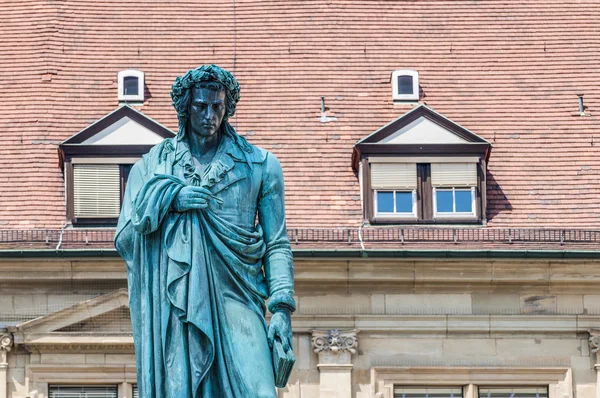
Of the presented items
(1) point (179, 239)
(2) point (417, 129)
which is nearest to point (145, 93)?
(2) point (417, 129)

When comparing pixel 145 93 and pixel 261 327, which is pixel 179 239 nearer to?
pixel 261 327

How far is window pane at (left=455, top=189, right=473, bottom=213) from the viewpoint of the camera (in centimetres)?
3719

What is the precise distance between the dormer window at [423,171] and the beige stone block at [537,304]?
1394mm

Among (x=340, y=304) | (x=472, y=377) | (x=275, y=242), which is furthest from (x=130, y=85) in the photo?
(x=275, y=242)

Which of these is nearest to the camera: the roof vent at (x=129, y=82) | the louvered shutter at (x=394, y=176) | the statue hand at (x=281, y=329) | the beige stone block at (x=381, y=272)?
the statue hand at (x=281, y=329)

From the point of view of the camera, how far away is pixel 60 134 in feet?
126

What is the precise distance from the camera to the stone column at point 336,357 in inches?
1468

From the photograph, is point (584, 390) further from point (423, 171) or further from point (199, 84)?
point (199, 84)

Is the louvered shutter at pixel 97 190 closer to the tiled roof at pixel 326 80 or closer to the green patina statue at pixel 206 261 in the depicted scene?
the tiled roof at pixel 326 80

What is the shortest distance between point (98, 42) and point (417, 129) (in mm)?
5855

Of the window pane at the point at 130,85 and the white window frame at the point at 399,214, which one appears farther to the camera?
the window pane at the point at 130,85

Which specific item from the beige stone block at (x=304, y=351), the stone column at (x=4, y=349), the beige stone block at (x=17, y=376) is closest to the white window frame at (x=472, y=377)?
the beige stone block at (x=304, y=351)

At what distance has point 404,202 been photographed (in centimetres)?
3700

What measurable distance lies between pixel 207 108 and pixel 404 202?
22.4 metres
